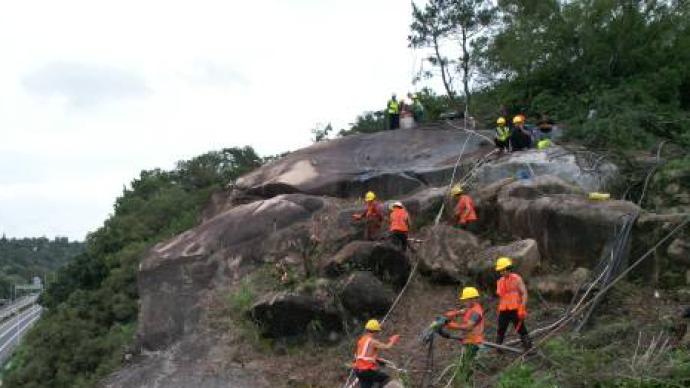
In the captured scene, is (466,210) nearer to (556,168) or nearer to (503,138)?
(556,168)

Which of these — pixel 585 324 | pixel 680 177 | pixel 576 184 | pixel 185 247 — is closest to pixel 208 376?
pixel 185 247

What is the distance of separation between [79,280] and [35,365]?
706 cm

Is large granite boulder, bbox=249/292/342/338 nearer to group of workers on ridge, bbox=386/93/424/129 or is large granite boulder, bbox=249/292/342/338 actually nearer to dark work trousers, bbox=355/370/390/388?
dark work trousers, bbox=355/370/390/388

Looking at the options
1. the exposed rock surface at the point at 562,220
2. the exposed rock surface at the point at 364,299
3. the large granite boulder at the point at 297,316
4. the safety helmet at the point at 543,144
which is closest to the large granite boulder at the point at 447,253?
the exposed rock surface at the point at 562,220

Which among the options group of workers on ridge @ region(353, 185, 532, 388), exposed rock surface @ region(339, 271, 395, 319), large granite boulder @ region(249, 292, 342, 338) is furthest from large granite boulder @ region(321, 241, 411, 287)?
group of workers on ridge @ region(353, 185, 532, 388)

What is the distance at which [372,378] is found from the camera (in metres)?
11.5

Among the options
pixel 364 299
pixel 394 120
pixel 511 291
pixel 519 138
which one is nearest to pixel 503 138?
pixel 519 138

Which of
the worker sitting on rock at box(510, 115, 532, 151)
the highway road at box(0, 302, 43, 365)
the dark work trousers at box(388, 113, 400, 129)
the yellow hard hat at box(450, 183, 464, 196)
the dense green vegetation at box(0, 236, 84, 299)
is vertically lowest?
the highway road at box(0, 302, 43, 365)

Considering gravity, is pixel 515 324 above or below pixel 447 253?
below

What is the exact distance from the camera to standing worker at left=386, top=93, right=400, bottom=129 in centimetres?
2534

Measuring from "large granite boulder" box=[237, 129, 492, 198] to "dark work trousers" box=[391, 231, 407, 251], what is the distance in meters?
4.30

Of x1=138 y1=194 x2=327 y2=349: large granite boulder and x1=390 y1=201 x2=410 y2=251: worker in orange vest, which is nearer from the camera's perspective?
x1=390 y1=201 x2=410 y2=251: worker in orange vest

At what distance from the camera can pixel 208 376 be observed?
1462 cm

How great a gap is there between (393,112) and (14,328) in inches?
3260
